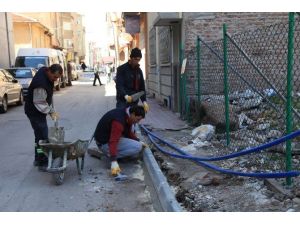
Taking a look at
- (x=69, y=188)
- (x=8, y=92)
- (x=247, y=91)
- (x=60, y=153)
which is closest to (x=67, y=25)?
(x=8, y=92)

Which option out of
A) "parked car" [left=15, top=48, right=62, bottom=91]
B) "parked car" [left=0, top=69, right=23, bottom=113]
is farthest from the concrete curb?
"parked car" [left=15, top=48, right=62, bottom=91]

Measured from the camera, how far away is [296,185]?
495cm

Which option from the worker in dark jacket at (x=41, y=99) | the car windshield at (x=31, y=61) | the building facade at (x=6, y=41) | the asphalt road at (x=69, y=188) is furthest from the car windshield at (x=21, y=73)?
the worker in dark jacket at (x=41, y=99)

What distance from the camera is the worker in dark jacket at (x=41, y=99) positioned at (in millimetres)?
6422

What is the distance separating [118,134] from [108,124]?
47 centimetres

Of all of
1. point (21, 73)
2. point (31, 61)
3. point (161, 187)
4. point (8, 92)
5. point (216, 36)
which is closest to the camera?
point (161, 187)

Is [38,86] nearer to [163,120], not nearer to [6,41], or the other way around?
[163,120]

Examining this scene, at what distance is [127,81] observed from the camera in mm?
7730

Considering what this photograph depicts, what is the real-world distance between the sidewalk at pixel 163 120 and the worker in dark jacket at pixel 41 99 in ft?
14.0

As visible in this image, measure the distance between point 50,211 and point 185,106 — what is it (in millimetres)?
7078

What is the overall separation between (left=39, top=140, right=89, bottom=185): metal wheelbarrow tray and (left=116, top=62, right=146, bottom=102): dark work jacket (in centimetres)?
159

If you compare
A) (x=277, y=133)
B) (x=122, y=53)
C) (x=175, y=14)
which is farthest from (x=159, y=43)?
(x=122, y=53)

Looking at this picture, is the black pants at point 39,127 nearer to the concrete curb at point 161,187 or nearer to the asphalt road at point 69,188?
the asphalt road at point 69,188
